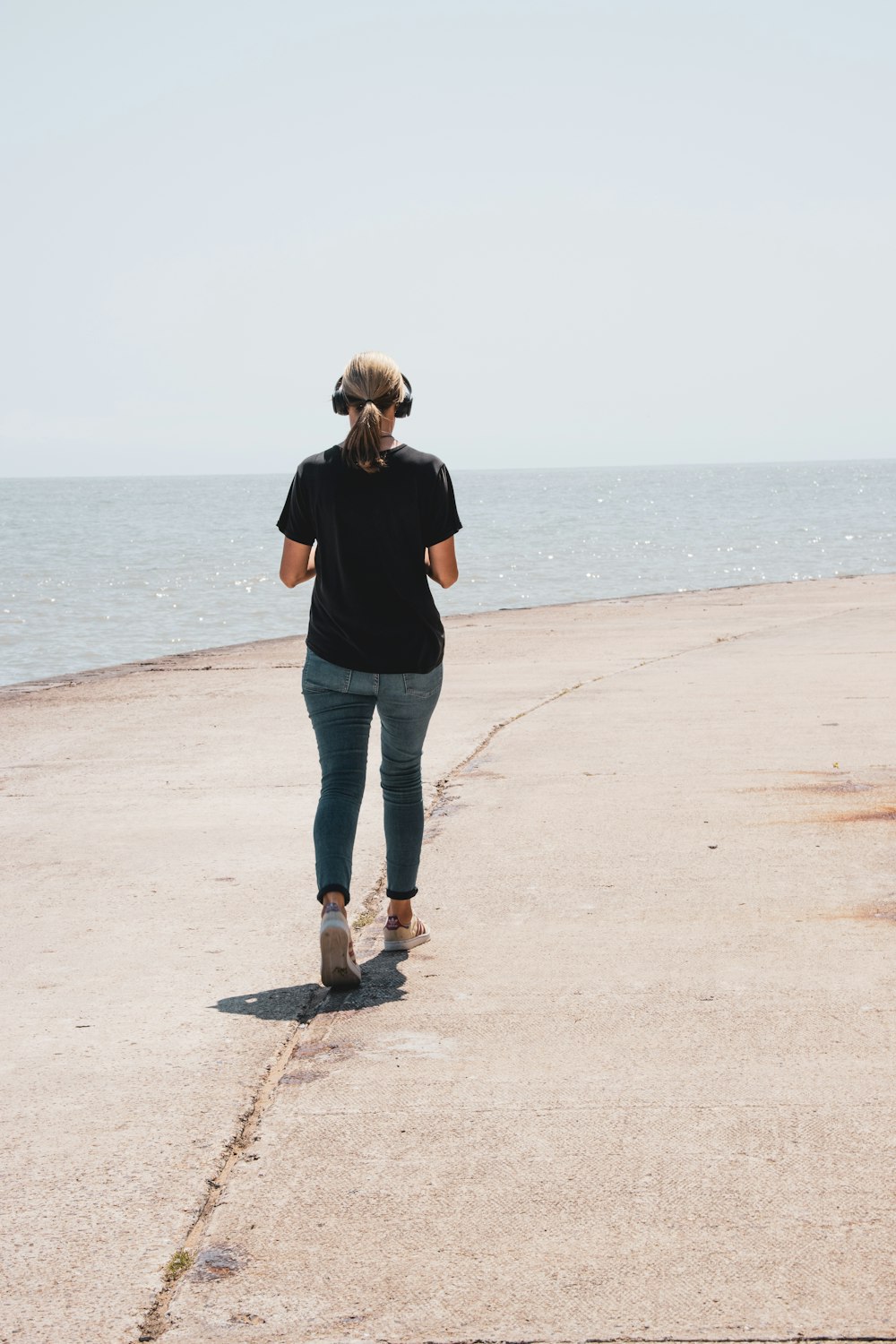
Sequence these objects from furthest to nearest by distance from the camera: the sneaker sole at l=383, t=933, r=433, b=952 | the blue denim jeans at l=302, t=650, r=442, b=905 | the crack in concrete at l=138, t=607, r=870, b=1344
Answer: the sneaker sole at l=383, t=933, r=433, b=952
the blue denim jeans at l=302, t=650, r=442, b=905
the crack in concrete at l=138, t=607, r=870, b=1344

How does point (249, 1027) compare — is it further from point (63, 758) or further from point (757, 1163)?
point (63, 758)

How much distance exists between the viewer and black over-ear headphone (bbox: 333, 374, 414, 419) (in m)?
4.37

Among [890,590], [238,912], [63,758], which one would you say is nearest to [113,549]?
[890,590]

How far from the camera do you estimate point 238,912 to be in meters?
5.02

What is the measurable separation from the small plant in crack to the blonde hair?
226 centimetres

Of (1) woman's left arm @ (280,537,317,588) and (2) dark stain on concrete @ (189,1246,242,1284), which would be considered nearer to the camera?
(2) dark stain on concrete @ (189,1246,242,1284)

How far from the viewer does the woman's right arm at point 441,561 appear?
4.41 m

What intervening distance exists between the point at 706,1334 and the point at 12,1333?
44.8 inches

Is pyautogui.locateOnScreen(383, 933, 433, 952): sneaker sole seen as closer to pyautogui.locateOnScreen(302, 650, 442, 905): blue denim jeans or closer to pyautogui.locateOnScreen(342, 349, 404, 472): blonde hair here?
pyautogui.locateOnScreen(302, 650, 442, 905): blue denim jeans

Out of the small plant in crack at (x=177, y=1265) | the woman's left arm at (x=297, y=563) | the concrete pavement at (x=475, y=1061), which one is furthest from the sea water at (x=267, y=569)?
the small plant in crack at (x=177, y=1265)

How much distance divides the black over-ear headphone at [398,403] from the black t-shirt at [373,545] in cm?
12

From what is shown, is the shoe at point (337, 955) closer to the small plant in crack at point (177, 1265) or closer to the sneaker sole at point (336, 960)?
the sneaker sole at point (336, 960)

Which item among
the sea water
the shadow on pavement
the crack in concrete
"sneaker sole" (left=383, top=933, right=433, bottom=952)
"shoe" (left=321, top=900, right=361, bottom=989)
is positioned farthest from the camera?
the sea water

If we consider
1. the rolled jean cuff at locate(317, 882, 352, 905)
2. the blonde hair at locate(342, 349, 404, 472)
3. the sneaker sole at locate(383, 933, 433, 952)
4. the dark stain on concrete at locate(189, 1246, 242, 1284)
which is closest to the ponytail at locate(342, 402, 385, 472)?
the blonde hair at locate(342, 349, 404, 472)
